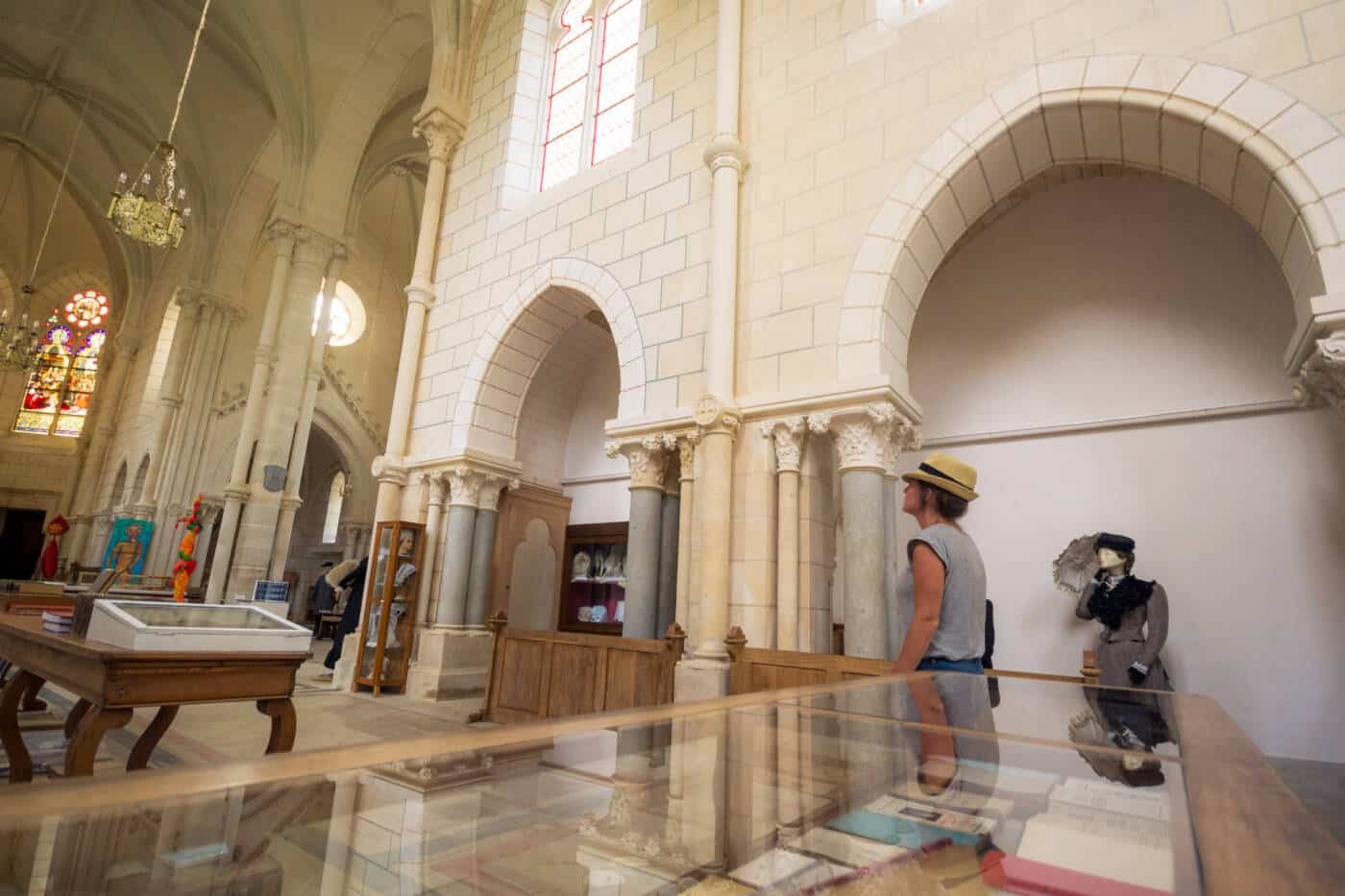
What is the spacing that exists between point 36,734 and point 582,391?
5.57 m

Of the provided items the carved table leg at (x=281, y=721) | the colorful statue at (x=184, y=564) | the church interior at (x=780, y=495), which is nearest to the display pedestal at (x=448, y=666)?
the church interior at (x=780, y=495)

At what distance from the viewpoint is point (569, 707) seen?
15.9 ft

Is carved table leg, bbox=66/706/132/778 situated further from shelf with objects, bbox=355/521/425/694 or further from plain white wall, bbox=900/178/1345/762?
plain white wall, bbox=900/178/1345/762

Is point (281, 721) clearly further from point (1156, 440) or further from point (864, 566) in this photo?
point (1156, 440)

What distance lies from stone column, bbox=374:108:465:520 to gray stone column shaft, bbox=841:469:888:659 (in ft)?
15.8

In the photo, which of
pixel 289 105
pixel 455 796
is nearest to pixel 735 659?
pixel 455 796

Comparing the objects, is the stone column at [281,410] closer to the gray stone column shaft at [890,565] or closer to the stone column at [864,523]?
the stone column at [864,523]

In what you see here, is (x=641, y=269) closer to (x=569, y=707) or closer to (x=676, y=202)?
(x=676, y=202)

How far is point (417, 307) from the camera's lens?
7.56 meters

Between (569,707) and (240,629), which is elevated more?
(240,629)

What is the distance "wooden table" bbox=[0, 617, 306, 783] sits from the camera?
7.34ft

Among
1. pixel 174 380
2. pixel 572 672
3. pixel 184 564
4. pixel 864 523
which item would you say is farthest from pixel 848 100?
pixel 174 380

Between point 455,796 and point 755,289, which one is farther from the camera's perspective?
point 755,289

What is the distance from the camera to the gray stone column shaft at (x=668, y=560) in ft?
19.6
